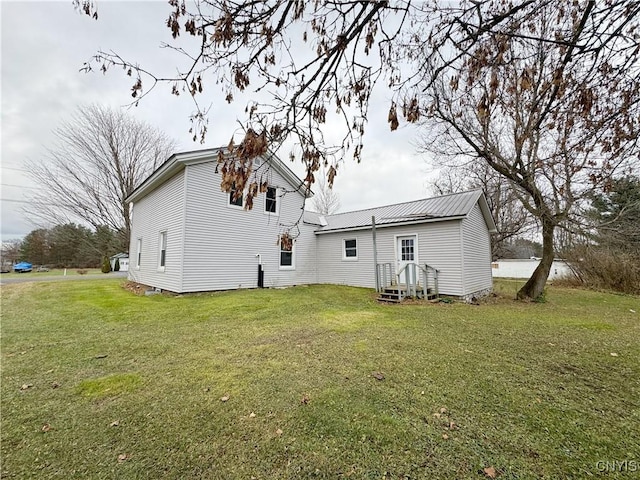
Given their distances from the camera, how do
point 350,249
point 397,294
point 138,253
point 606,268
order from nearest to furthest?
point 397,294
point 606,268
point 350,249
point 138,253

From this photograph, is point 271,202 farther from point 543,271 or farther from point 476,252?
point 543,271

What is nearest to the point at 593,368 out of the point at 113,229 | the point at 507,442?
the point at 507,442

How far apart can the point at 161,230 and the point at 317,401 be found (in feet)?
35.3

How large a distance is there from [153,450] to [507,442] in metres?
2.87

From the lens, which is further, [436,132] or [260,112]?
[436,132]

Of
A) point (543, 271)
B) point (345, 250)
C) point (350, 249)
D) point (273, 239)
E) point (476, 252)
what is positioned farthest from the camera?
point (345, 250)

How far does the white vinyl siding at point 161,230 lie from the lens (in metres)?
9.93

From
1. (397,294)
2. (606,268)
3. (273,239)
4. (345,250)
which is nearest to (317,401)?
(397,294)

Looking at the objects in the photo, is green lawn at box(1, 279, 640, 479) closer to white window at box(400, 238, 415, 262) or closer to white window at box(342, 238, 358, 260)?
white window at box(400, 238, 415, 262)

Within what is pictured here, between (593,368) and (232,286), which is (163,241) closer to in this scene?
(232,286)

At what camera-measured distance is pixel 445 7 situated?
116 inches

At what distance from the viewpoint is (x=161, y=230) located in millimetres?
11203

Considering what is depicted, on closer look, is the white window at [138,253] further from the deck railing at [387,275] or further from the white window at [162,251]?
the deck railing at [387,275]

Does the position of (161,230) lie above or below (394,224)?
below
